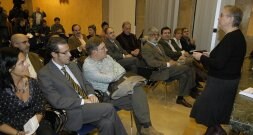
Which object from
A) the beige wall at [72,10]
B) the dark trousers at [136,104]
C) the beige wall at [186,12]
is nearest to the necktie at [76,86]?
the dark trousers at [136,104]

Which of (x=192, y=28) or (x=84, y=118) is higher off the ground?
(x=192, y=28)

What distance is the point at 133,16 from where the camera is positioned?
6.74 m

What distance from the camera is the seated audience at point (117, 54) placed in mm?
4227

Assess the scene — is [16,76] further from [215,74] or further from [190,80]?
[190,80]

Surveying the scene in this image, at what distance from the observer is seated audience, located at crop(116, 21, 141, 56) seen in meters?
4.73

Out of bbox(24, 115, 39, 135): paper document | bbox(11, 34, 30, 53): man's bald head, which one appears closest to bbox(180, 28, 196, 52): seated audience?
bbox(11, 34, 30, 53): man's bald head

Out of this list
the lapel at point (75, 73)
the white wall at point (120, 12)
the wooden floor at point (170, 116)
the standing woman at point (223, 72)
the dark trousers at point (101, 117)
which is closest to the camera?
the standing woman at point (223, 72)

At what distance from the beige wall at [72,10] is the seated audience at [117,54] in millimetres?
4907

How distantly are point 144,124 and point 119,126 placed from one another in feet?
1.40

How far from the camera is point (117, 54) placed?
430cm

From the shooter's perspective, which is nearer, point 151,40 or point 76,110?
point 76,110

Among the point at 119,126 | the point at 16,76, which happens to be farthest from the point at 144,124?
the point at 16,76

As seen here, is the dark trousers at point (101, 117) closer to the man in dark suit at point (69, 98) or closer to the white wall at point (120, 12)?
the man in dark suit at point (69, 98)

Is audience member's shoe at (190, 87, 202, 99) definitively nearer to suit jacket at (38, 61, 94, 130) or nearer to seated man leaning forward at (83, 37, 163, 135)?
seated man leaning forward at (83, 37, 163, 135)
